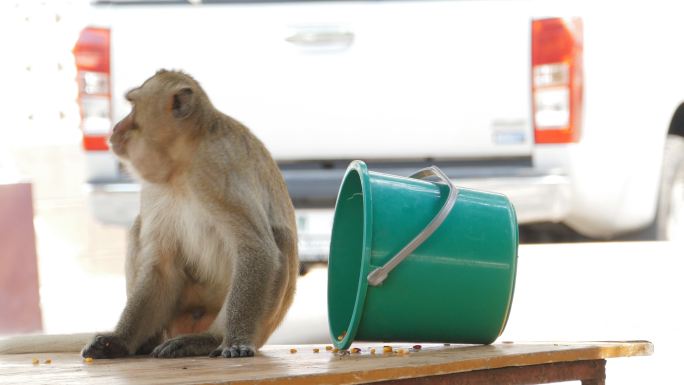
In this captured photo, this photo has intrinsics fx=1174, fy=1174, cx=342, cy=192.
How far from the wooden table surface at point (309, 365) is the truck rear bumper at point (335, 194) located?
2240 millimetres

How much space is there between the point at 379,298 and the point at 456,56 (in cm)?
272

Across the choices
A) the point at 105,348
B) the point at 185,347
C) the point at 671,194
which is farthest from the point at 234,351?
the point at 671,194

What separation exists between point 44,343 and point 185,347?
20.3 inches

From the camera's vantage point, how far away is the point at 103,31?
5402mm

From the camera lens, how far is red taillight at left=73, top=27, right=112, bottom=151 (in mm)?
5398

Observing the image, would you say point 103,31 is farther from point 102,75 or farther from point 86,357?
point 86,357

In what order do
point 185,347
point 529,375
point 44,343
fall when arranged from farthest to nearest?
point 44,343, point 185,347, point 529,375

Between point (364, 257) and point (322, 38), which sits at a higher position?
point (322, 38)

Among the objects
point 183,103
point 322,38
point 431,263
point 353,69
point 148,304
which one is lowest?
point 148,304

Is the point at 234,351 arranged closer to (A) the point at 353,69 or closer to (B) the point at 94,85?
(A) the point at 353,69

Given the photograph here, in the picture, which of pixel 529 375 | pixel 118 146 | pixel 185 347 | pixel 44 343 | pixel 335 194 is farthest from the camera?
pixel 335 194

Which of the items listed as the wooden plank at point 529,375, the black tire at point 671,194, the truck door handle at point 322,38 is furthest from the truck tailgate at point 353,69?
the wooden plank at point 529,375

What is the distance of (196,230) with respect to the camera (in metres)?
3.10

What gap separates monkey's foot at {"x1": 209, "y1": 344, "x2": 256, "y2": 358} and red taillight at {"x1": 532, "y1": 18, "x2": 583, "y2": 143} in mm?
2724
